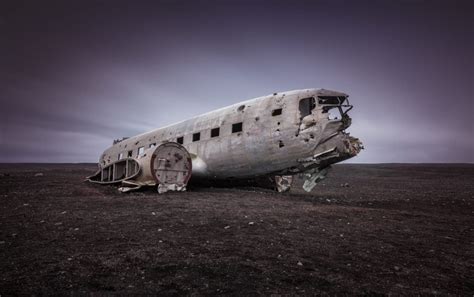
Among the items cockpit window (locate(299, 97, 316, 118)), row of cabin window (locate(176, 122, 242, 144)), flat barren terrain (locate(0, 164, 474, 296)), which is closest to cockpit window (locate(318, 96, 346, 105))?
cockpit window (locate(299, 97, 316, 118))

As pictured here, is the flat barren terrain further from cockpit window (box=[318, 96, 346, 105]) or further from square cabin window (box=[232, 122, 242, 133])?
square cabin window (box=[232, 122, 242, 133])

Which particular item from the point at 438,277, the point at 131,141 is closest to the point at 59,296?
the point at 438,277

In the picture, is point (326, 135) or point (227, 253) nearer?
point (227, 253)

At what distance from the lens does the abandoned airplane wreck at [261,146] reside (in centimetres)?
1181

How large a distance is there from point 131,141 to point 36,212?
16302 mm

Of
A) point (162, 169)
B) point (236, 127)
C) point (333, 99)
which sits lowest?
point (162, 169)

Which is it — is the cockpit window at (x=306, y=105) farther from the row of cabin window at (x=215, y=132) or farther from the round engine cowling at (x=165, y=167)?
the round engine cowling at (x=165, y=167)

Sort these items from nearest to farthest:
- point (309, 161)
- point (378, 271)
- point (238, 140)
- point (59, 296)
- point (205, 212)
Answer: point (59, 296), point (378, 271), point (205, 212), point (309, 161), point (238, 140)

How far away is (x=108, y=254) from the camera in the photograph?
449cm

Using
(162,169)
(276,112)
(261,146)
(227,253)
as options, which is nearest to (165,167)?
(162,169)

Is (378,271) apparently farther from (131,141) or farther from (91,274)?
(131,141)

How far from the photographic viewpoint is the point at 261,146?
1286 centimetres

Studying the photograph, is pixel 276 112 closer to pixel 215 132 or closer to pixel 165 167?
pixel 215 132

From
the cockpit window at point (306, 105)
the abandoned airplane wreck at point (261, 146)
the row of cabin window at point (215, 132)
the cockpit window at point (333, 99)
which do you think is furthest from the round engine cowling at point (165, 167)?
the cockpit window at point (333, 99)
